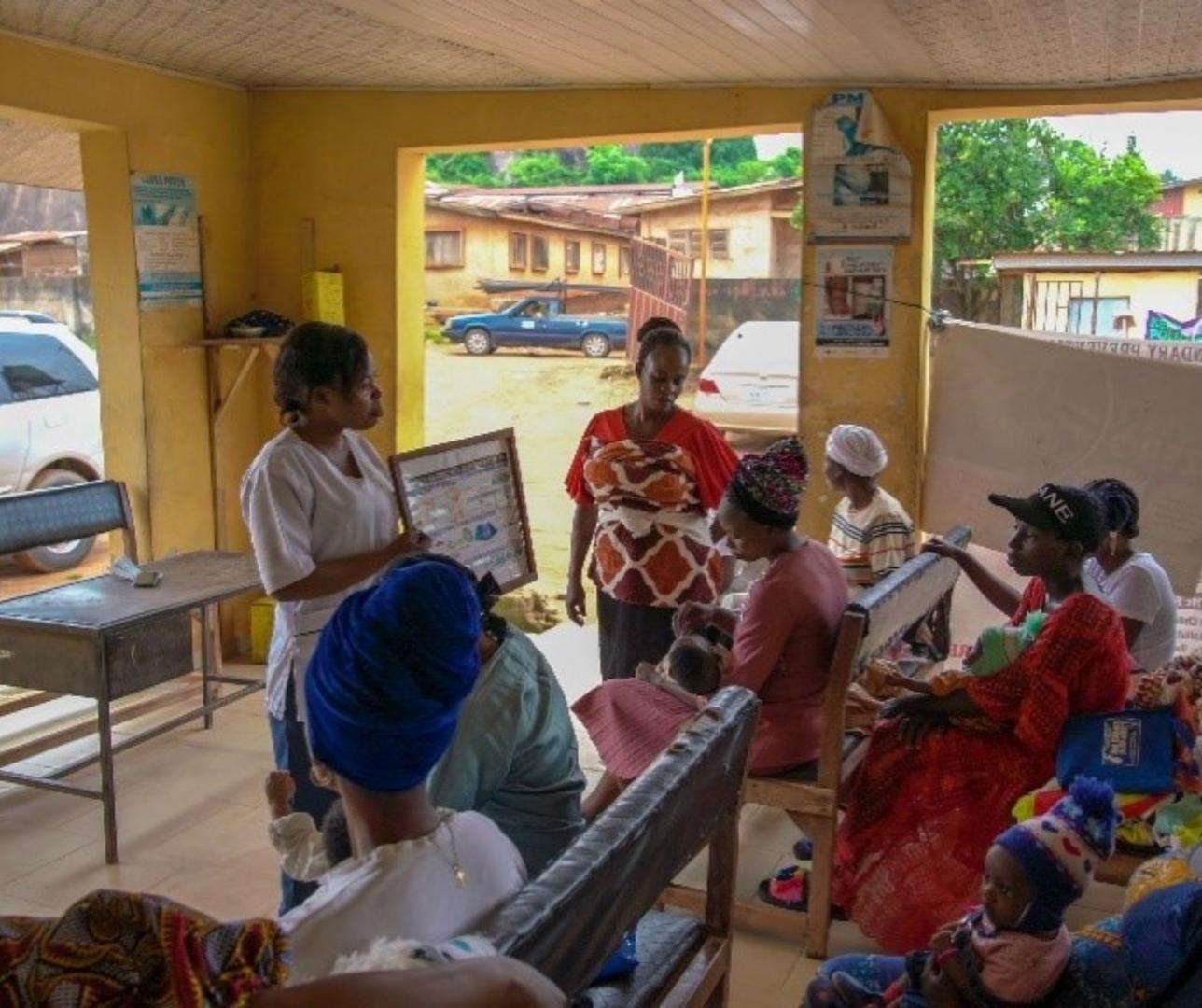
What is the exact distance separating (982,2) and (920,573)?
1.69 meters

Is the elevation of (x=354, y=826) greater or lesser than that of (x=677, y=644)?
greater

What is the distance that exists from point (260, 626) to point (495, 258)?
35.2ft

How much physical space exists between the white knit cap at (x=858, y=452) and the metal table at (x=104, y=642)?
7.37 feet

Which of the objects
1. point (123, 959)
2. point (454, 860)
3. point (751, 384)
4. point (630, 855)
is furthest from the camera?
point (751, 384)

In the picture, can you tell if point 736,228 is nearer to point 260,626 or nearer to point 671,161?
point 671,161

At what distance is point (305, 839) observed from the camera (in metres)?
2.06

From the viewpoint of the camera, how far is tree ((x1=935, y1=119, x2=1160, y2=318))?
11.5 metres

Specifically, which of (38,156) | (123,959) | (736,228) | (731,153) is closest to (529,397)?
(736,228)

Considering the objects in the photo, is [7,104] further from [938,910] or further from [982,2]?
[938,910]

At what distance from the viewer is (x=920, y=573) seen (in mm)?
3730

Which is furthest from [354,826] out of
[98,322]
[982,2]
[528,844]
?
[98,322]

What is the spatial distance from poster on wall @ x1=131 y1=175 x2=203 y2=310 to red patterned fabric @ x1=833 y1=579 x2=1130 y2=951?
399 cm

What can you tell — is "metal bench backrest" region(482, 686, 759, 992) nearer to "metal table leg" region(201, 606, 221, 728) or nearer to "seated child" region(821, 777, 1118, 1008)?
"seated child" region(821, 777, 1118, 1008)

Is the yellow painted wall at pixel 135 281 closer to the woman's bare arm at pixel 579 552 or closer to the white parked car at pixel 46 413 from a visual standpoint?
the woman's bare arm at pixel 579 552
